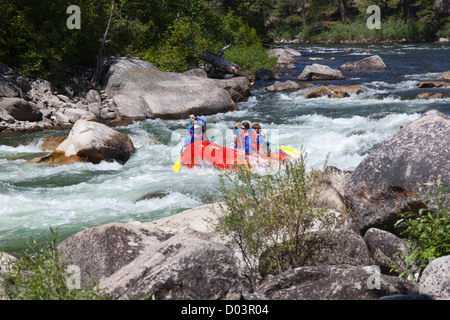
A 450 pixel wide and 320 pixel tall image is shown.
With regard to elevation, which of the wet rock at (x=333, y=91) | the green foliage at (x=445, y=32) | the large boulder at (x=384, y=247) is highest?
the green foliage at (x=445, y=32)

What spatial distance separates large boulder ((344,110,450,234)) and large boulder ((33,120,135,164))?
6.73 meters

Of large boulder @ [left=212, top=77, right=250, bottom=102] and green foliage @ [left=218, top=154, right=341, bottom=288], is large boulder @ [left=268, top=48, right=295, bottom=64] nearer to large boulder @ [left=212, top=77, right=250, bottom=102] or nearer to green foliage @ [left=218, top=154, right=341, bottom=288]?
large boulder @ [left=212, top=77, right=250, bottom=102]

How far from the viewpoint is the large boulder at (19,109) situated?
13.4m

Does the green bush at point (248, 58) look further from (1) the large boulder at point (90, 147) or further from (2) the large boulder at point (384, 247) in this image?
(2) the large boulder at point (384, 247)

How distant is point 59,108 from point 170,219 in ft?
32.7

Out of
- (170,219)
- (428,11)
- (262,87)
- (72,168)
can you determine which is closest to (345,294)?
(170,219)

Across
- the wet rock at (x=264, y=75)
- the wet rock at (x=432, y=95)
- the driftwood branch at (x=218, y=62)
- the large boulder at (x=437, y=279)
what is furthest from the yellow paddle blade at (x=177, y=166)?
the wet rock at (x=264, y=75)

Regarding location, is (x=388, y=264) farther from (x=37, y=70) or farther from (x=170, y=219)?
(x=37, y=70)

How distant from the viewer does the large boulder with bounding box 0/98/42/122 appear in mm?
13422

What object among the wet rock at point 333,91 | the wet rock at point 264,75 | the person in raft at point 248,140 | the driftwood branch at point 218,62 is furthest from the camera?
the wet rock at point 264,75

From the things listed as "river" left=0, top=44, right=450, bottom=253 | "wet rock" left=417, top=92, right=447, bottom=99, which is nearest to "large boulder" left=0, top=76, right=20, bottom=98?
"river" left=0, top=44, right=450, bottom=253

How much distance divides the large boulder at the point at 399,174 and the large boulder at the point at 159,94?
10503 mm

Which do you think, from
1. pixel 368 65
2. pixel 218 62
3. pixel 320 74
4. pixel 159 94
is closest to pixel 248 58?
pixel 218 62

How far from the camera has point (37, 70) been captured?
1533 cm
